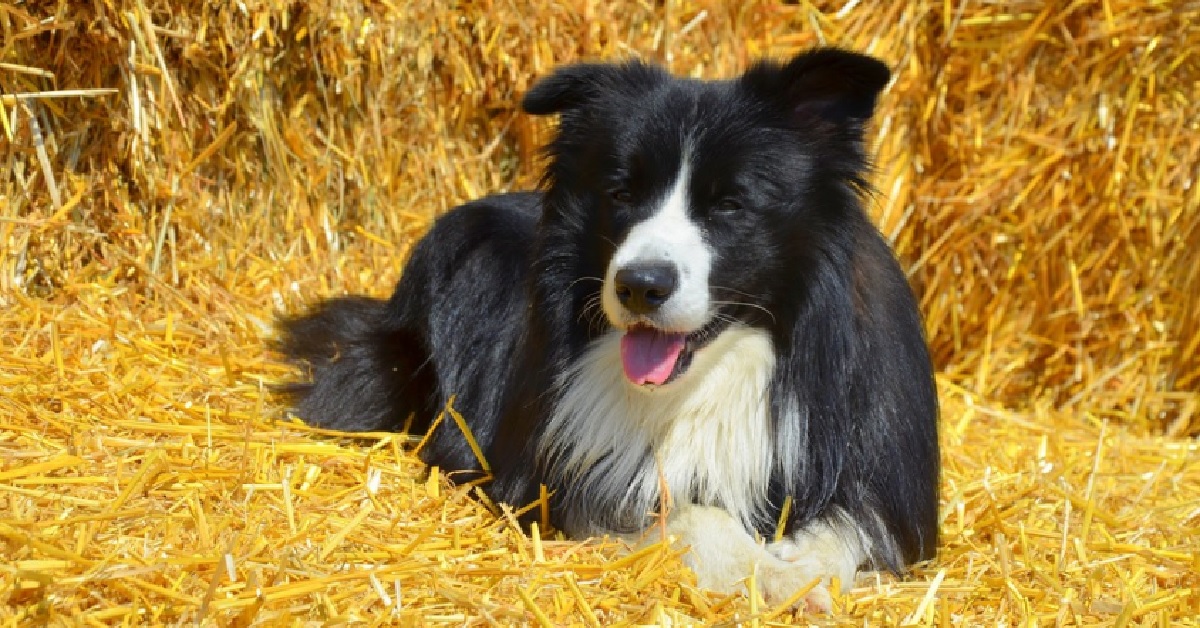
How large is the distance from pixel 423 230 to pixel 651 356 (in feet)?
8.32

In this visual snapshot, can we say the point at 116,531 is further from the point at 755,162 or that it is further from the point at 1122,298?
the point at 1122,298

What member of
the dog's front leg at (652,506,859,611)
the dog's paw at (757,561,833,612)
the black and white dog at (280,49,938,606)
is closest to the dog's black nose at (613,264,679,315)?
the black and white dog at (280,49,938,606)

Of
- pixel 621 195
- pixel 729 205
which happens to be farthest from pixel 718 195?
pixel 621 195

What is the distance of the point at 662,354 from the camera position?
3.31 metres

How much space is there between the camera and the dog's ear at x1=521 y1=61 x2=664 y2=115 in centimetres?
356

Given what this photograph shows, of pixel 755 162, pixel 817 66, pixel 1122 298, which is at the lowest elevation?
pixel 1122 298

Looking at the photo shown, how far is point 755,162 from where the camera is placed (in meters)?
3.30

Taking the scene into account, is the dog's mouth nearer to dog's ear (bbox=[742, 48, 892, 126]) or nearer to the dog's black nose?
the dog's black nose

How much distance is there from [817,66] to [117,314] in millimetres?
2899

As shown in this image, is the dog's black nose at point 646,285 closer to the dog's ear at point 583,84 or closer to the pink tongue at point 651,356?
the pink tongue at point 651,356

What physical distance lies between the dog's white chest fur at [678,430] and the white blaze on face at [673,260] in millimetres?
205

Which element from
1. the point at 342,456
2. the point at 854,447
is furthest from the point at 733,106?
the point at 342,456

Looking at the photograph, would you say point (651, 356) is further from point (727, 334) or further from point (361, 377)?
point (361, 377)

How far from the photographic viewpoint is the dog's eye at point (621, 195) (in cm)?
335
